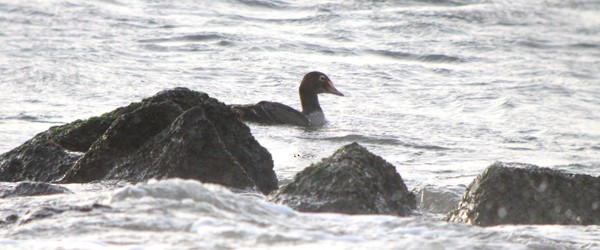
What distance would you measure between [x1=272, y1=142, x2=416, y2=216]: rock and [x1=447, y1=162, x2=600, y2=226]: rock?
43cm

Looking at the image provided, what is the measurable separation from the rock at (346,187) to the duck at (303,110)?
6199mm

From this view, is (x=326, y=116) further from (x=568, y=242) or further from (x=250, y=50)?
(x=568, y=242)

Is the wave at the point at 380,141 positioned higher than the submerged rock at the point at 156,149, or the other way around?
the submerged rock at the point at 156,149

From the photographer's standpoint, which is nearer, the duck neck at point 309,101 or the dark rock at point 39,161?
the dark rock at point 39,161

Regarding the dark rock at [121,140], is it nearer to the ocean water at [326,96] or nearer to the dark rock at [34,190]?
the ocean water at [326,96]

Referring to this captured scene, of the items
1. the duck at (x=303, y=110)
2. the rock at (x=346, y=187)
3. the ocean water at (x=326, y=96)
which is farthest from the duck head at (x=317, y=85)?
the rock at (x=346, y=187)

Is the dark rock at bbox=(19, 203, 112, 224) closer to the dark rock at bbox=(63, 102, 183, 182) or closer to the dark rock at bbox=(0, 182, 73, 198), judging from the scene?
the dark rock at bbox=(0, 182, 73, 198)

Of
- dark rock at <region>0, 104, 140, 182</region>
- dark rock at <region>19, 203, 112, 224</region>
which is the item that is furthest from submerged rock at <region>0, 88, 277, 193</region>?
dark rock at <region>19, 203, 112, 224</region>

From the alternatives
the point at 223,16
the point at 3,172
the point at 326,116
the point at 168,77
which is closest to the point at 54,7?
the point at 223,16

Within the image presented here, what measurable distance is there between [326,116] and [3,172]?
801 centimetres

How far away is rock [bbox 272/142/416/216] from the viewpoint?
548 centimetres

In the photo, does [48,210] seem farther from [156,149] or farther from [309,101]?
[309,101]

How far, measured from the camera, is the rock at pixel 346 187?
5477 mm

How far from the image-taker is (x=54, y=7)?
2214 centimetres
